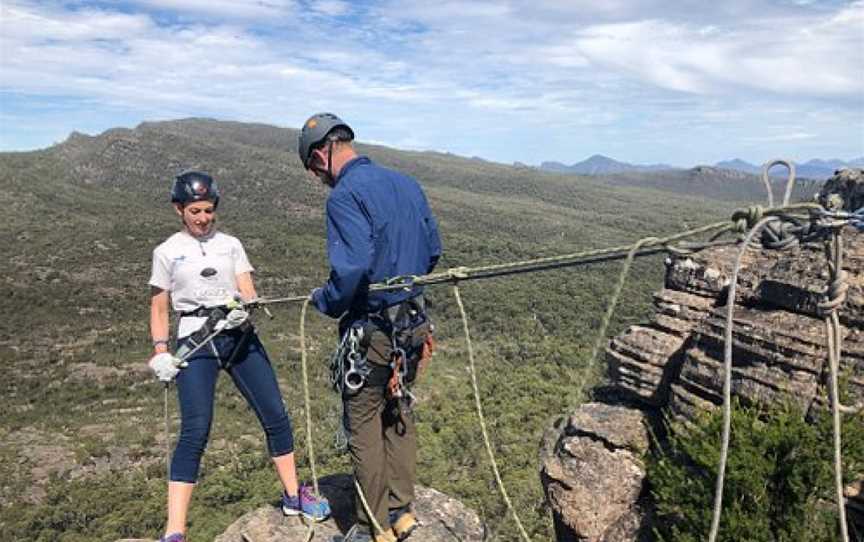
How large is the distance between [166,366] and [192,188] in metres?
1.34

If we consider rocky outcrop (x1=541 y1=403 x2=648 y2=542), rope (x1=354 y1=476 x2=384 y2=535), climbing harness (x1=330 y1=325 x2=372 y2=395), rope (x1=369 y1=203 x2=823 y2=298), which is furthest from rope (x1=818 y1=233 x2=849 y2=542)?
rocky outcrop (x1=541 y1=403 x2=648 y2=542)

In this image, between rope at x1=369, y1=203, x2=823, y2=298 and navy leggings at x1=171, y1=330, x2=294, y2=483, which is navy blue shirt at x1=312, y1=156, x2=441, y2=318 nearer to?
rope at x1=369, y1=203, x2=823, y2=298

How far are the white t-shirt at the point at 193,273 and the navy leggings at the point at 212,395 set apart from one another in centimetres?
26

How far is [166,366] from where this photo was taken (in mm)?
4574

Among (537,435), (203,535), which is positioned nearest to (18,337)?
(203,535)

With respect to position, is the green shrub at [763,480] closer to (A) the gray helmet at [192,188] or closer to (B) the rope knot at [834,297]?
(B) the rope knot at [834,297]

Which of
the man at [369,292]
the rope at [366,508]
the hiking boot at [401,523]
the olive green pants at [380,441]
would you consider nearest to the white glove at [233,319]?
the man at [369,292]

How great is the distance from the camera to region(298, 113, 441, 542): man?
4.16 m

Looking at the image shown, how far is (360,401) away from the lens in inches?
179

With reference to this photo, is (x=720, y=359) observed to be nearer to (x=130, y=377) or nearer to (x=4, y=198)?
(x=130, y=377)

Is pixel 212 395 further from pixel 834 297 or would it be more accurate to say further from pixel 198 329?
pixel 834 297

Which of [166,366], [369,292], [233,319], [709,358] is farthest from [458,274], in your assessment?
[709,358]

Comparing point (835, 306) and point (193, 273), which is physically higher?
point (835, 306)

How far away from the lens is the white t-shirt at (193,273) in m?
4.69
